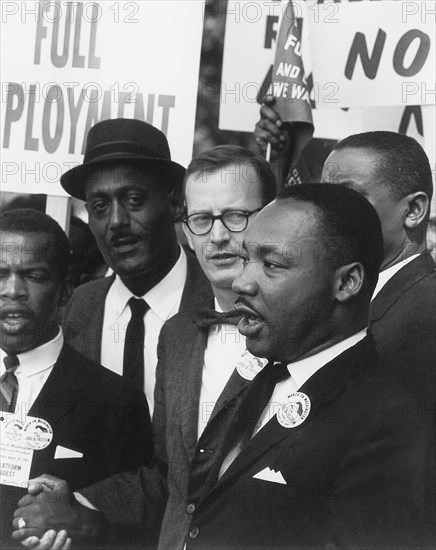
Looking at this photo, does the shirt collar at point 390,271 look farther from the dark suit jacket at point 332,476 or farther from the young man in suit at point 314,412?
the dark suit jacket at point 332,476

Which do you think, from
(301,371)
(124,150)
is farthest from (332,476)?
(124,150)

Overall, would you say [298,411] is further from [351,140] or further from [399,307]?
[351,140]

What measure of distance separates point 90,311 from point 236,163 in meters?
0.73

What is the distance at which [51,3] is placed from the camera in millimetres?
3334

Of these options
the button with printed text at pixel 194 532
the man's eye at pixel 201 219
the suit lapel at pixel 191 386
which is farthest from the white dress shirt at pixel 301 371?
the man's eye at pixel 201 219

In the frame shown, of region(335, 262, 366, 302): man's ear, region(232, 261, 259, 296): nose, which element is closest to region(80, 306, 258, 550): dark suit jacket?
region(232, 261, 259, 296): nose

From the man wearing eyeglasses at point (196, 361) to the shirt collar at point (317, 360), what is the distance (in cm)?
47

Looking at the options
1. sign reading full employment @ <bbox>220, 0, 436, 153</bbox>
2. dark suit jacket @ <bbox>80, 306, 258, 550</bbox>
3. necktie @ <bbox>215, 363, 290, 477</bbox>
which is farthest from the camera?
sign reading full employment @ <bbox>220, 0, 436, 153</bbox>

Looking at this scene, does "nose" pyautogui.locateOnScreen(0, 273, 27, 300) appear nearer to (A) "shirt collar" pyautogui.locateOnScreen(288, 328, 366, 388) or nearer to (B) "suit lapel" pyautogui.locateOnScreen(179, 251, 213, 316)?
(B) "suit lapel" pyautogui.locateOnScreen(179, 251, 213, 316)

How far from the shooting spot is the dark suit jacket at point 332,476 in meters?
1.95

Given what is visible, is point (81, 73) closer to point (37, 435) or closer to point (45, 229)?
point (45, 229)

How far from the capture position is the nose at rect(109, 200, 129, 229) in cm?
298

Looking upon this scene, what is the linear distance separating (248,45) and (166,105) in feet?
1.23

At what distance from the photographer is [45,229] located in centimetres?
301
